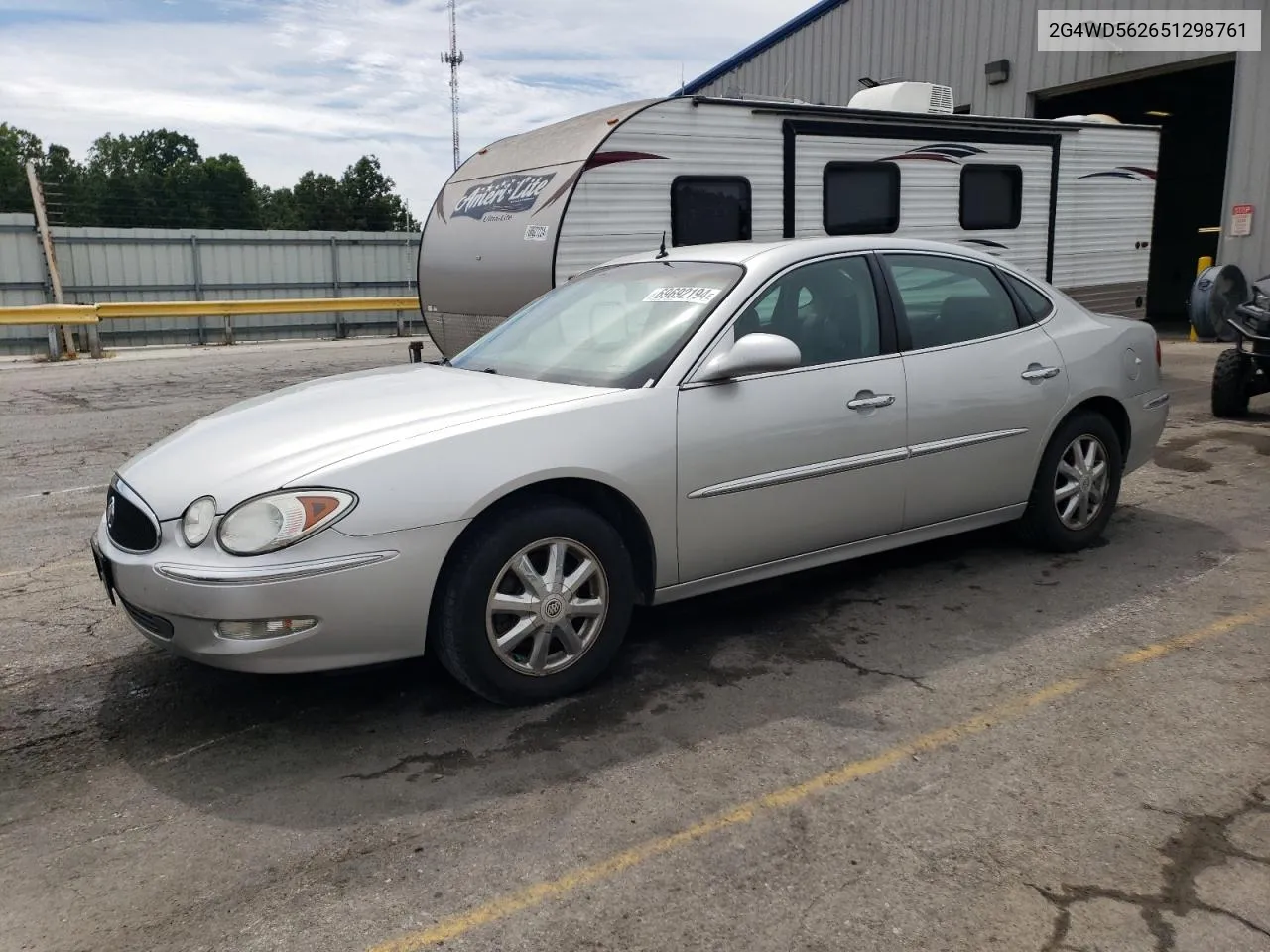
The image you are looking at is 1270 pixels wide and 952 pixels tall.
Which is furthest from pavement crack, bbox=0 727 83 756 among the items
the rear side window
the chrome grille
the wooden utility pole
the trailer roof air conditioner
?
the wooden utility pole

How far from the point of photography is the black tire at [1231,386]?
9211 millimetres

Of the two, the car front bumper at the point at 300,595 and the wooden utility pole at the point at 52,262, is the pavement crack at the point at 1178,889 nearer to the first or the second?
the car front bumper at the point at 300,595

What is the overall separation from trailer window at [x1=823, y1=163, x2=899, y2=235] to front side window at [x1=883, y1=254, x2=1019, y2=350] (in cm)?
456

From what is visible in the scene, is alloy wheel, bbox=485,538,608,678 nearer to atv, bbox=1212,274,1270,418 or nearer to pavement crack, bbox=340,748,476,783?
pavement crack, bbox=340,748,476,783

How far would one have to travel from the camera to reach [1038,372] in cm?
504

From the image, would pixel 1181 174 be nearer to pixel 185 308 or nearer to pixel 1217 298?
pixel 1217 298

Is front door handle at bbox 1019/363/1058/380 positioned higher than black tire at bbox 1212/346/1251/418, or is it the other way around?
front door handle at bbox 1019/363/1058/380

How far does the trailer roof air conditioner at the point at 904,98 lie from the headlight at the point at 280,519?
27.8ft

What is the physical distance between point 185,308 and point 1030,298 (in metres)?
17.6

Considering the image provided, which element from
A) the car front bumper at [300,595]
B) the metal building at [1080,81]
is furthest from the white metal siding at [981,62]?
the car front bumper at [300,595]

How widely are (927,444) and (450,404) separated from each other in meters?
2.05

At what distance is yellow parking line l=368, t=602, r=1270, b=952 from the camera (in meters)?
2.54

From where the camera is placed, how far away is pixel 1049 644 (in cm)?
422

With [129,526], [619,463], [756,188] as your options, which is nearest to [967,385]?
[619,463]
